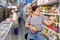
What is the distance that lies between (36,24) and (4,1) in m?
4.32

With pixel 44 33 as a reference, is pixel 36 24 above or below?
above

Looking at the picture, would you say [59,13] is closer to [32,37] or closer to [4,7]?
[32,37]

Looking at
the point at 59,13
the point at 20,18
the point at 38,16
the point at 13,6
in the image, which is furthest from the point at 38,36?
the point at 20,18

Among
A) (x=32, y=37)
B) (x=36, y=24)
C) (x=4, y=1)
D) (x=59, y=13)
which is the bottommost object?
(x=32, y=37)

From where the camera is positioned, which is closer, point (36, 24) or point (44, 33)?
point (36, 24)

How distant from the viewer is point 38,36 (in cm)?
375

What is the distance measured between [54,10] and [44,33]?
1.31 metres

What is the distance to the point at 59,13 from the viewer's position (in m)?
3.61

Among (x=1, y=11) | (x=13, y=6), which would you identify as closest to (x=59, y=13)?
(x=1, y=11)

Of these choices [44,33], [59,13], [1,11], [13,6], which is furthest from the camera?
[13,6]

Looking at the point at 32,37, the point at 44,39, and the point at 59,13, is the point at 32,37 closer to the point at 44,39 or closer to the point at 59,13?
the point at 59,13

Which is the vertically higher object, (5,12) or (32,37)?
(5,12)

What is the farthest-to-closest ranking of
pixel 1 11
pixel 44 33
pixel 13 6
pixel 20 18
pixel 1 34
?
pixel 20 18, pixel 13 6, pixel 1 11, pixel 44 33, pixel 1 34

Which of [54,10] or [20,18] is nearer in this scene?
[54,10]
